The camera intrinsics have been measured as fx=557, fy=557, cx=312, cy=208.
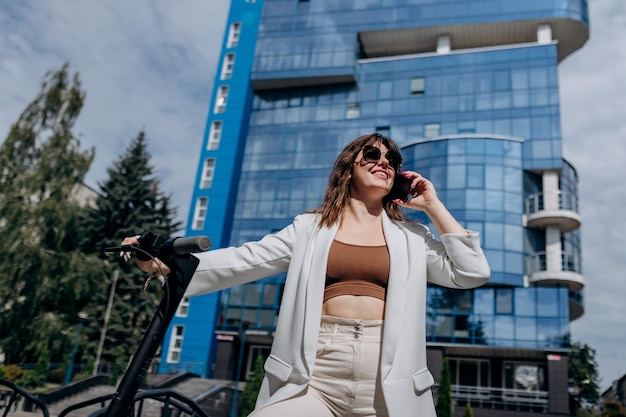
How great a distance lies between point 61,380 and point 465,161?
78.9 feet

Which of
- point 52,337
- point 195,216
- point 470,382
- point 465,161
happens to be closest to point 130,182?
point 195,216

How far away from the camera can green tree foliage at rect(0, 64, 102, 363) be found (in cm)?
2402

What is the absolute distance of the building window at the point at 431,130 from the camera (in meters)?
34.1

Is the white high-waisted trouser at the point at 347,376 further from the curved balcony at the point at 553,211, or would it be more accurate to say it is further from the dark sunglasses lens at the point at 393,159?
the curved balcony at the point at 553,211

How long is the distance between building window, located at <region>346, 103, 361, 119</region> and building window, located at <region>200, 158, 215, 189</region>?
32.6 feet

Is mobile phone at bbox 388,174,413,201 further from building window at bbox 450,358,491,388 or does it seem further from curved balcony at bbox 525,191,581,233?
curved balcony at bbox 525,191,581,233

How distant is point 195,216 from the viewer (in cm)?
3756

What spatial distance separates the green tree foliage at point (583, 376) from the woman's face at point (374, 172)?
103ft

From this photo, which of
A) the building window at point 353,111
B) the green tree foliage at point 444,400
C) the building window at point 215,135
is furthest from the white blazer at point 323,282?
the building window at point 215,135

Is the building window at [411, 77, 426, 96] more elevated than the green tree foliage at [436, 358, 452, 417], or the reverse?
the building window at [411, 77, 426, 96]

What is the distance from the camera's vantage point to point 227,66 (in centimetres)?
4131

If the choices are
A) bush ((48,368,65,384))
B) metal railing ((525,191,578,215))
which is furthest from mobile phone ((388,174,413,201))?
metal railing ((525,191,578,215))

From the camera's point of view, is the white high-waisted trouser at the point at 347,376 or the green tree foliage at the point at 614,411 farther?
the green tree foliage at the point at 614,411

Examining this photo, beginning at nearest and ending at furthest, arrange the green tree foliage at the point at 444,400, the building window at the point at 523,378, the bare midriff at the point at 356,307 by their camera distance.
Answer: the bare midriff at the point at 356,307, the green tree foliage at the point at 444,400, the building window at the point at 523,378
